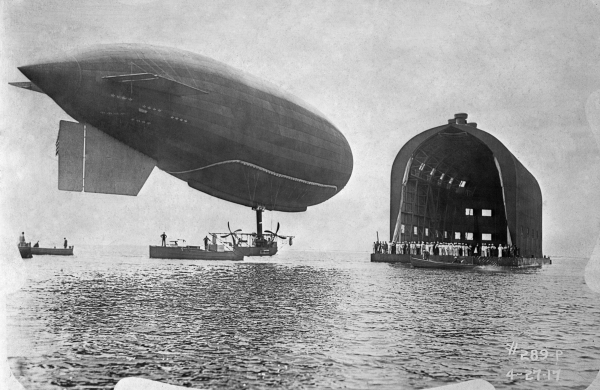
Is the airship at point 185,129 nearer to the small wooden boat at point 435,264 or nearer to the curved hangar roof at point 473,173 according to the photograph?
the curved hangar roof at point 473,173

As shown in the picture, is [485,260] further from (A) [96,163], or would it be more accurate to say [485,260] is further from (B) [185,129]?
(A) [96,163]

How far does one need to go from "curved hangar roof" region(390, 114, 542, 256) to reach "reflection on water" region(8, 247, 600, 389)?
13976 mm

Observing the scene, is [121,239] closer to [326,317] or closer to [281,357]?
[326,317]

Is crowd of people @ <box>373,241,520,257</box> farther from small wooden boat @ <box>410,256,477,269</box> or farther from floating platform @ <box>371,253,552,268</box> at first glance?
small wooden boat @ <box>410,256,477,269</box>

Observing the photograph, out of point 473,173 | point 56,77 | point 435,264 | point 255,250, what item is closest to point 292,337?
point 56,77

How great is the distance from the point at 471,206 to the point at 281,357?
38.9 metres

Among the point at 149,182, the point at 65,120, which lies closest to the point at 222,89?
the point at 149,182

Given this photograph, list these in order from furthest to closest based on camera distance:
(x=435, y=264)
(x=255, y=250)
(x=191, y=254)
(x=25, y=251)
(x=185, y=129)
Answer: (x=255, y=250) < (x=191, y=254) < (x=435, y=264) < (x=25, y=251) < (x=185, y=129)

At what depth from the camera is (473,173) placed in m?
44.3

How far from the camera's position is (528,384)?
945 centimetres

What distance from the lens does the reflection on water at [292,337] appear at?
9.41m

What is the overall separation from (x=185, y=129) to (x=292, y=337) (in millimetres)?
16624

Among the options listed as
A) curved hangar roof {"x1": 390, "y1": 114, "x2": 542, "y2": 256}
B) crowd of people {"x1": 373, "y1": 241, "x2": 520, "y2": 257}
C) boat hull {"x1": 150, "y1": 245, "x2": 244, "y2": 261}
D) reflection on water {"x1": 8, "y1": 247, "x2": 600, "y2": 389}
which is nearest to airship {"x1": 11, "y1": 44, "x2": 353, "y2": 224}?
curved hangar roof {"x1": 390, "y1": 114, "x2": 542, "y2": 256}

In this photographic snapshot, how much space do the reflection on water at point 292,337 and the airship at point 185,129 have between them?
463 centimetres
